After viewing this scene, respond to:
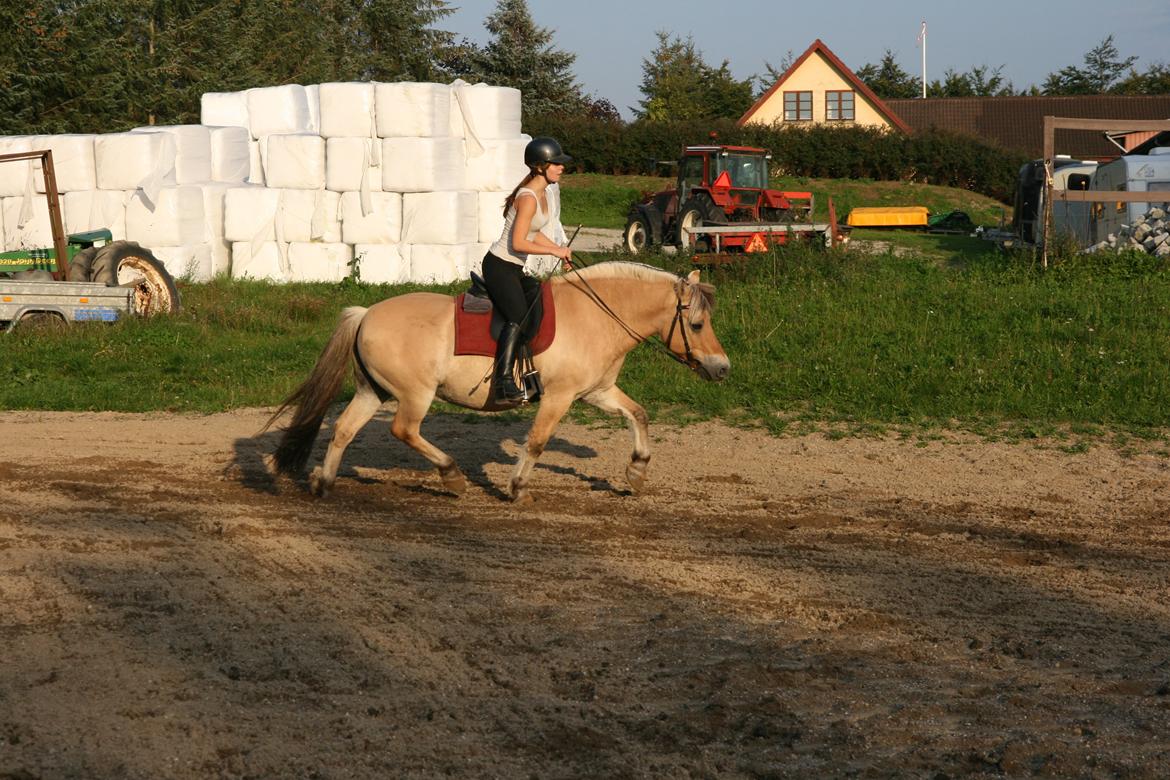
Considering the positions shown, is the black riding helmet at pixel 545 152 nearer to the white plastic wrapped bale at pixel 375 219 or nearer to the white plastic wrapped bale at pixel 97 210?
the white plastic wrapped bale at pixel 375 219

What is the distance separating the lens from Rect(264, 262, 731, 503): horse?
27.9 feet

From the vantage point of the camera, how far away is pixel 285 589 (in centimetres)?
644

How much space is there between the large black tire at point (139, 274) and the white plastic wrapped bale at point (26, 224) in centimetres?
272

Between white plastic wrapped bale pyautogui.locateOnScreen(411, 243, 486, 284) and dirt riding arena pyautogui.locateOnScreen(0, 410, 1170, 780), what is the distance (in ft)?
34.6

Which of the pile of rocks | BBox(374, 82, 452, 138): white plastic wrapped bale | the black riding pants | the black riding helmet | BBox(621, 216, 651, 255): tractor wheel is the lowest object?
the black riding pants

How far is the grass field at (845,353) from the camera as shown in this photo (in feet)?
39.2

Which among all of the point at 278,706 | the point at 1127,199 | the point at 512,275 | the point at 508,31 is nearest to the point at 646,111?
the point at 508,31

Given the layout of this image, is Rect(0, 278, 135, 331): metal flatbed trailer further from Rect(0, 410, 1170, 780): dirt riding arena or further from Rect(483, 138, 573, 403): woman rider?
Rect(483, 138, 573, 403): woman rider

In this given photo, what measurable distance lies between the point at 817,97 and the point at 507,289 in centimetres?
5325

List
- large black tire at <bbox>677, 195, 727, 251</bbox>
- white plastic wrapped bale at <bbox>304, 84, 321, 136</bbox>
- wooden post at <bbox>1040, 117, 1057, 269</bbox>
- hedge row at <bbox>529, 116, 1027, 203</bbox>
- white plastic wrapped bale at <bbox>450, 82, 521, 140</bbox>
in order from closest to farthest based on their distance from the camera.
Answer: wooden post at <bbox>1040, 117, 1057, 269</bbox> → white plastic wrapped bale at <bbox>450, 82, 521, 140</bbox> → white plastic wrapped bale at <bbox>304, 84, 321, 136</bbox> → large black tire at <bbox>677, 195, 727, 251</bbox> → hedge row at <bbox>529, 116, 1027, 203</bbox>

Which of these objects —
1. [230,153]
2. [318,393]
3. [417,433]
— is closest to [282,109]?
[230,153]

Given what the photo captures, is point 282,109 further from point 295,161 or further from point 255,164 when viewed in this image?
point 295,161

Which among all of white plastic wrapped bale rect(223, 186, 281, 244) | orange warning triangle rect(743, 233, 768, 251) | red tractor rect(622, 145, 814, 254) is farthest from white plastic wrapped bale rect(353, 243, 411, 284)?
red tractor rect(622, 145, 814, 254)

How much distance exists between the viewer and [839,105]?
5819 centimetres
